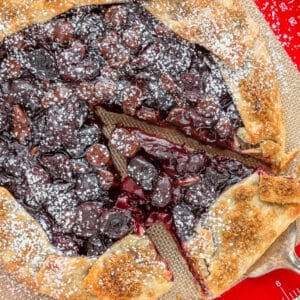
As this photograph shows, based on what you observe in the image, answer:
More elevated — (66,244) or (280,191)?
(66,244)

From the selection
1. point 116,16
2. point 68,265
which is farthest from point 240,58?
point 68,265

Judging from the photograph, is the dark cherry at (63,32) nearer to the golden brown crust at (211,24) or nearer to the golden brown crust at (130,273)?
the golden brown crust at (211,24)

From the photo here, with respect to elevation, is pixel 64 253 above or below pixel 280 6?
below

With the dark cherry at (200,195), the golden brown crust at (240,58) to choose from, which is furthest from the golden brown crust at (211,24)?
the dark cherry at (200,195)

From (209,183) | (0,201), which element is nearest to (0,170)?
(0,201)

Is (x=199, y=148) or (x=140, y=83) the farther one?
(x=199, y=148)

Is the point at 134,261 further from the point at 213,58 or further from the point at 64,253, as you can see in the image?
the point at 213,58

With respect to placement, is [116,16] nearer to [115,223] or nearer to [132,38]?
[132,38]
